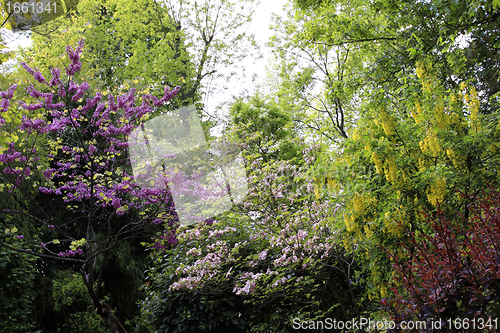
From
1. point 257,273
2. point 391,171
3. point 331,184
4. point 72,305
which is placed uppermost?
point 391,171

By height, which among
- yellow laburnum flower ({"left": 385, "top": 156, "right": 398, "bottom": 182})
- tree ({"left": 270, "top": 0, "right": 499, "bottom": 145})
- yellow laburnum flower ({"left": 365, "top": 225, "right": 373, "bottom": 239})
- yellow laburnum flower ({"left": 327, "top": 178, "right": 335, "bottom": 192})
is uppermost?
tree ({"left": 270, "top": 0, "right": 499, "bottom": 145})

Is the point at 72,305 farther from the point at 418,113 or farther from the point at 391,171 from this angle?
the point at 418,113

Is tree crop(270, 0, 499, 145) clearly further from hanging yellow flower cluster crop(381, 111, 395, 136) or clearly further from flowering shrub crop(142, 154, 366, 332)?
flowering shrub crop(142, 154, 366, 332)

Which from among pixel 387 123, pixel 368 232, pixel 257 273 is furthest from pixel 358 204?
pixel 257 273

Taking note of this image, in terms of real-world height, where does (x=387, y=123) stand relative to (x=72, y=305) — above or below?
above

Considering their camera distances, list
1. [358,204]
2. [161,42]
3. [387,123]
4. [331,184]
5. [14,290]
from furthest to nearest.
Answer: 1. [161,42]
2. [14,290]
3. [331,184]
4. [358,204]
5. [387,123]

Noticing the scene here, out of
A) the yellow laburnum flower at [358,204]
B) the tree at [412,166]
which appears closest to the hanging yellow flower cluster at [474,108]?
the tree at [412,166]

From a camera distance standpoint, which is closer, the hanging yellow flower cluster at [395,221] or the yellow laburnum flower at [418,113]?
the hanging yellow flower cluster at [395,221]

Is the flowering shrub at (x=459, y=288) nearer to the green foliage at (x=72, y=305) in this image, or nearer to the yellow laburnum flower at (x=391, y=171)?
the yellow laburnum flower at (x=391, y=171)

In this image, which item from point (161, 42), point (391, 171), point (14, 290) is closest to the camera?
point (391, 171)

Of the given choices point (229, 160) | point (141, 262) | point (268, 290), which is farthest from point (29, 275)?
point (268, 290)

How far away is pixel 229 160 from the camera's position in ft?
18.6

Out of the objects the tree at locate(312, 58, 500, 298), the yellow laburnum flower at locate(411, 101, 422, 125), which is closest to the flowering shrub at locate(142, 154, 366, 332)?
the tree at locate(312, 58, 500, 298)

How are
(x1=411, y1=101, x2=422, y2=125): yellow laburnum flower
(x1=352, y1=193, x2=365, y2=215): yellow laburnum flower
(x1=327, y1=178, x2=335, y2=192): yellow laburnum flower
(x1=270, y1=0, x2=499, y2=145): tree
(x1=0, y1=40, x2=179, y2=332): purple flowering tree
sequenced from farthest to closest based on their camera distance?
(x1=0, y1=40, x2=179, y2=332): purple flowering tree < (x1=270, y1=0, x2=499, y2=145): tree < (x1=327, y1=178, x2=335, y2=192): yellow laburnum flower < (x1=352, y1=193, x2=365, y2=215): yellow laburnum flower < (x1=411, y1=101, x2=422, y2=125): yellow laburnum flower
